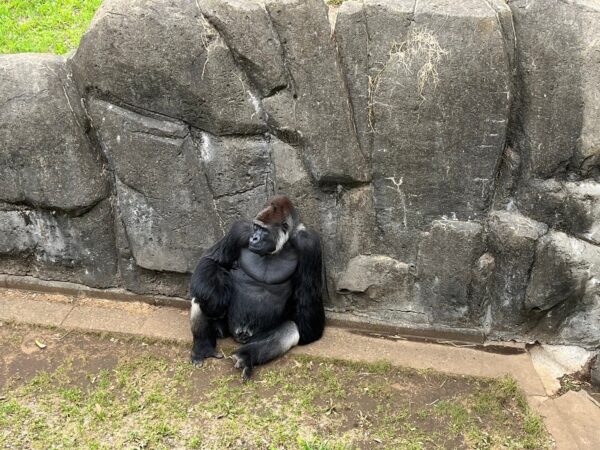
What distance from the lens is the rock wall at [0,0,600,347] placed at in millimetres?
3934

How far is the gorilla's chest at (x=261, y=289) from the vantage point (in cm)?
449

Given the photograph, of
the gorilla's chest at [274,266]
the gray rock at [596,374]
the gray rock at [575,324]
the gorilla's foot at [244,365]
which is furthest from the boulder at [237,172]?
the gray rock at [596,374]

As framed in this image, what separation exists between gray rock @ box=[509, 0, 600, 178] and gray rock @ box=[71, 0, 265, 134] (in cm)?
172

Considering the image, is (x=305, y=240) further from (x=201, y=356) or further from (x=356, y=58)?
(x=356, y=58)

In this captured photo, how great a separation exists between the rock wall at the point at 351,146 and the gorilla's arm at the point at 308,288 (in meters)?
0.23

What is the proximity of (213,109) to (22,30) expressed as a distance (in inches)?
104

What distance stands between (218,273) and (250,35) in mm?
1616

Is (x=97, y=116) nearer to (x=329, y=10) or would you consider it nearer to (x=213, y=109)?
(x=213, y=109)

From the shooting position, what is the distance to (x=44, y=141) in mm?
4504

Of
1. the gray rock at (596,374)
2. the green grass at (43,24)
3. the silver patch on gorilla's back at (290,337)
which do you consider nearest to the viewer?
the gray rock at (596,374)

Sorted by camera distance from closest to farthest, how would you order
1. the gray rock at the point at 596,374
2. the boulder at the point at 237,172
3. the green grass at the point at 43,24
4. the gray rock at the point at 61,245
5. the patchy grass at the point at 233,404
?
the patchy grass at the point at 233,404 → the gray rock at the point at 596,374 → the boulder at the point at 237,172 → the gray rock at the point at 61,245 → the green grass at the point at 43,24

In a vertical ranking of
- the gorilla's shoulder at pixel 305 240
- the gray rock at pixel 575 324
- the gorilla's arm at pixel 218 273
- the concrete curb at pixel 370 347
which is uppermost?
the gorilla's shoulder at pixel 305 240

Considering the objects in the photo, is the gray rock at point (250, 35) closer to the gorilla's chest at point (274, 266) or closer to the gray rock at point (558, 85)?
the gorilla's chest at point (274, 266)

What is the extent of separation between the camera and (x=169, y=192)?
4539 mm
